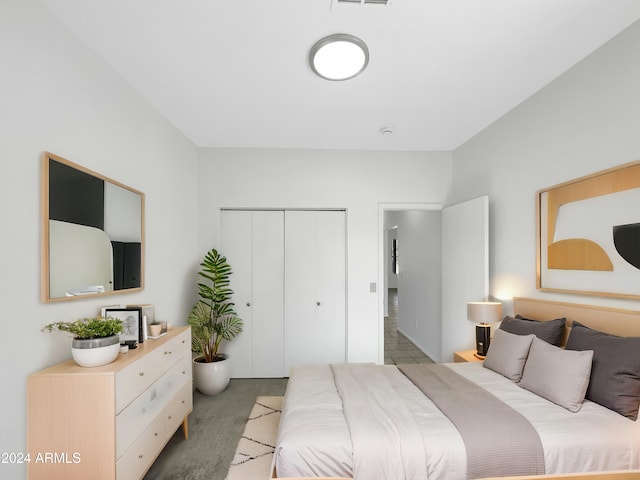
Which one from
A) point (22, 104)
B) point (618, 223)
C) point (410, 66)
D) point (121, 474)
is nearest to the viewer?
point (22, 104)

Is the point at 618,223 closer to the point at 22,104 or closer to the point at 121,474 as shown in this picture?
the point at 121,474

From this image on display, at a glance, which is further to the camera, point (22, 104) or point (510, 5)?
point (510, 5)

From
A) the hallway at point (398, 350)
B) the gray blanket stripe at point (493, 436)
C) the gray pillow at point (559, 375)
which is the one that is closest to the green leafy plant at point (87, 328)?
the gray blanket stripe at point (493, 436)

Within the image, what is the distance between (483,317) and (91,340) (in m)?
2.93

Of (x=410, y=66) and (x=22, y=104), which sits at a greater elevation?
(x=410, y=66)

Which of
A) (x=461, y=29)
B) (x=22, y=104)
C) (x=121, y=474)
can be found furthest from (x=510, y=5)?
(x=121, y=474)

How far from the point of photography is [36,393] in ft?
5.09

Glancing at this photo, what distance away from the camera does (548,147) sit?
2.59 metres

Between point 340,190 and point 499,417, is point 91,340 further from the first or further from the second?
point 340,190

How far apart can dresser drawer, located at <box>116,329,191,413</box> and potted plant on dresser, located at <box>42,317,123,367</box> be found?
0.14 metres

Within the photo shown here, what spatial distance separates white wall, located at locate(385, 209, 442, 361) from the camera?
14.9 feet

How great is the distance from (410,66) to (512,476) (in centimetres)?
245

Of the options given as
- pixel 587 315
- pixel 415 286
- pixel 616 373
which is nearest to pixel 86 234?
pixel 616 373

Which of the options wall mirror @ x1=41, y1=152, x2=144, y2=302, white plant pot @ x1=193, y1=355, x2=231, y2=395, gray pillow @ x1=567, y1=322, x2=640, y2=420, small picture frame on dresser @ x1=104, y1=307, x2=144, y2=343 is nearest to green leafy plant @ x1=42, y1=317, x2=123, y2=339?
wall mirror @ x1=41, y1=152, x2=144, y2=302
